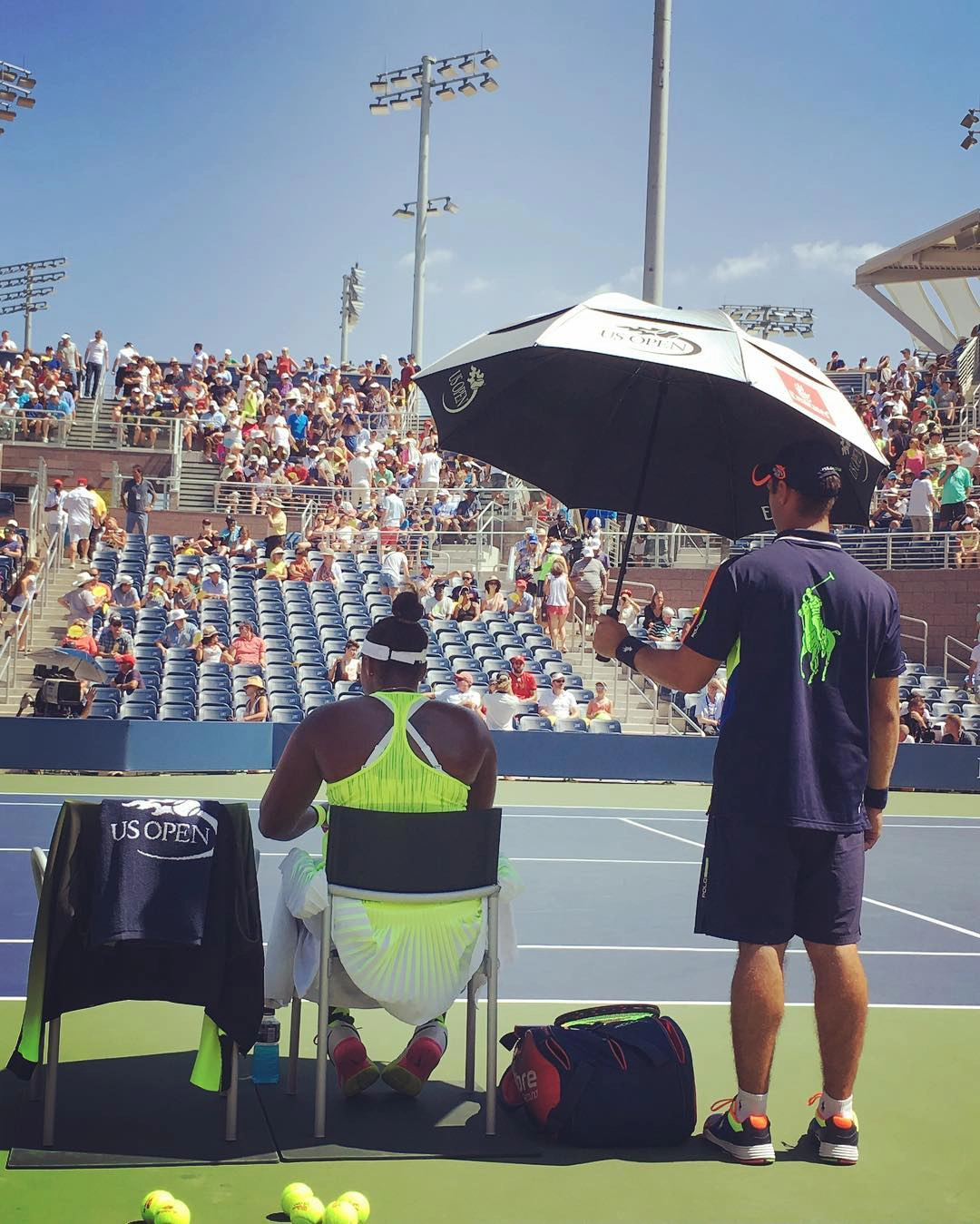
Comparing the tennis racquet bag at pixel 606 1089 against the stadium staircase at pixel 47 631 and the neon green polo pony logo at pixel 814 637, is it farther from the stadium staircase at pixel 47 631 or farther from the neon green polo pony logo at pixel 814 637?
the stadium staircase at pixel 47 631

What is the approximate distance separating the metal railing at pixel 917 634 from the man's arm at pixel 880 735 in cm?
2030

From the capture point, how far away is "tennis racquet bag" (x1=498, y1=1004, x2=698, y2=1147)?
15.1 ft

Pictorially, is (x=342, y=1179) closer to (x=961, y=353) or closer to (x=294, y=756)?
(x=294, y=756)

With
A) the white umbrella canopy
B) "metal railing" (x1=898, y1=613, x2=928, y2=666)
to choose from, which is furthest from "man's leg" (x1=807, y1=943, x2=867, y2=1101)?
"metal railing" (x1=898, y1=613, x2=928, y2=666)

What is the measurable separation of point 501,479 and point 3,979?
20.4 meters

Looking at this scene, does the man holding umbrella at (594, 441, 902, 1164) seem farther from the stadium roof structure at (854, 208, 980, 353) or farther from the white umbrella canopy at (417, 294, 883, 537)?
the stadium roof structure at (854, 208, 980, 353)

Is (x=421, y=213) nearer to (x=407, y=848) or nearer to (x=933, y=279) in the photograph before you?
(x=933, y=279)

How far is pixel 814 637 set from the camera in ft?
14.8

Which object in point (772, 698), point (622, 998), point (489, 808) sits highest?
point (772, 698)

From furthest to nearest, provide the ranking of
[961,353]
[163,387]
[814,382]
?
[961,353] < [163,387] < [814,382]

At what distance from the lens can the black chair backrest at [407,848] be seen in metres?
4.52

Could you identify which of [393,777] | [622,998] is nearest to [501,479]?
[622,998]

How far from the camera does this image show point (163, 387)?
92.0 feet

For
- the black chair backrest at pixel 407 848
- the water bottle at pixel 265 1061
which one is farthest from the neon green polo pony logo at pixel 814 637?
the water bottle at pixel 265 1061
